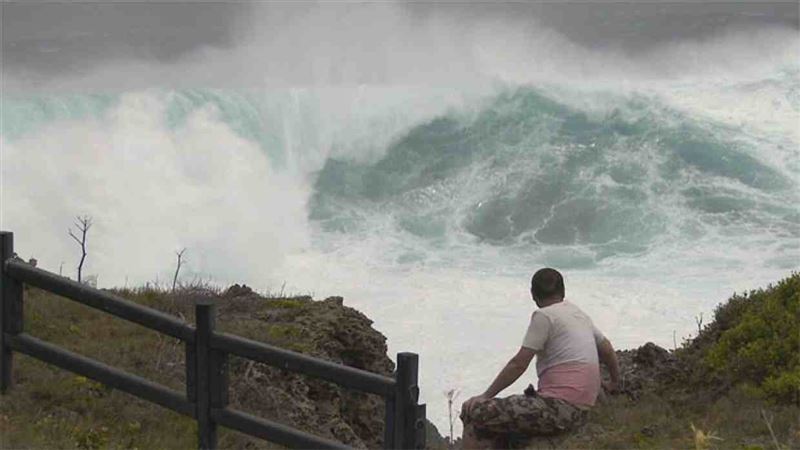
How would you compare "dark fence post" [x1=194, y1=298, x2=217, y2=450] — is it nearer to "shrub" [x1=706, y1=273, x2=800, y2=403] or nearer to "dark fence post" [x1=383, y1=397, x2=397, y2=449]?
"dark fence post" [x1=383, y1=397, x2=397, y2=449]

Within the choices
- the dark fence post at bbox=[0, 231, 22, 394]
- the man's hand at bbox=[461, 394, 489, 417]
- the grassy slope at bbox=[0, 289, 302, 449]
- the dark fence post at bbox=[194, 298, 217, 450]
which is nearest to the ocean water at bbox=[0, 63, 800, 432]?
the grassy slope at bbox=[0, 289, 302, 449]

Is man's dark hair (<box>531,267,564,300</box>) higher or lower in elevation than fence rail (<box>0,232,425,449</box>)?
higher

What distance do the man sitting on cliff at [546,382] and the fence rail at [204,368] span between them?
27.8 inches

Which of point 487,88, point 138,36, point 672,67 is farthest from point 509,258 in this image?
point 138,36

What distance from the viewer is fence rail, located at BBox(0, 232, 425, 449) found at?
6078mm

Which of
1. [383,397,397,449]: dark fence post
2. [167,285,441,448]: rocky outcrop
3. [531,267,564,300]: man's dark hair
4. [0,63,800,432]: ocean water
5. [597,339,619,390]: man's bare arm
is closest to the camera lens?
[383,397,397,449]: dark fence post

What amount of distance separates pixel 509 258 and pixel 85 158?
347 inches

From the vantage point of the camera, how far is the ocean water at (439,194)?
18.6 metres

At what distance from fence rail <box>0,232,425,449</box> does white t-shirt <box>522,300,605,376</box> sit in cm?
98

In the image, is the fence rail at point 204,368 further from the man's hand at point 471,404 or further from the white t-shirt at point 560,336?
the white t-shirt at point 560,336

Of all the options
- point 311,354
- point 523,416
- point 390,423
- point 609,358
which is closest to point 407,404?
point 390,423

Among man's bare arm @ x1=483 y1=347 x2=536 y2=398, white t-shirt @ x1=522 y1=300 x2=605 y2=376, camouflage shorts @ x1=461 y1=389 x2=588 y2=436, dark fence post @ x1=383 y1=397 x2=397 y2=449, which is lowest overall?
dark fence post @ x1=383 y1=397 x2=397 y2=449

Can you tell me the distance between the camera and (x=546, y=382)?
307 inches

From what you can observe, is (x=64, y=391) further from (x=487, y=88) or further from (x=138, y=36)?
(x=138, y=36)
